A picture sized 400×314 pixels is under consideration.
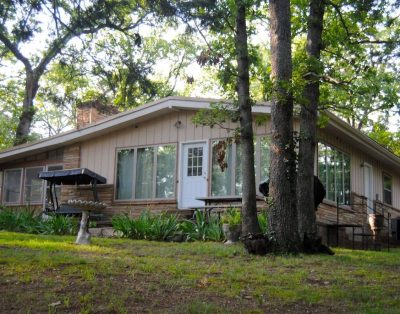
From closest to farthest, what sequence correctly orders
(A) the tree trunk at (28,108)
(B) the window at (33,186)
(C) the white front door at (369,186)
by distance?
(C) the white front door at (369,186) < (B) the window at (33,186) < (A) the tree trunk at (28,108)

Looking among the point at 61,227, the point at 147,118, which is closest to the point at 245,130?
the point at 61,227

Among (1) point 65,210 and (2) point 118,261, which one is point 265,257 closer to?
(2) point 118,261

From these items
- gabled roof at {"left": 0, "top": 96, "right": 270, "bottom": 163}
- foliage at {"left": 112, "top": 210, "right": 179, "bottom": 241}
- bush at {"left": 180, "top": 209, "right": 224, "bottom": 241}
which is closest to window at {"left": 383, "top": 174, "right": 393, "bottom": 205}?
gabled roof at {"left": 0, "top": 96, "right": 270, "bottom": 163}

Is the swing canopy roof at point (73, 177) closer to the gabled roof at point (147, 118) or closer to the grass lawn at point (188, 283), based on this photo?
the gabled roof at point (147, 118)

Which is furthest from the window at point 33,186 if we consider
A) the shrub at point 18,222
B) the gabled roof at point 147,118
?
the shrub at point 18,222

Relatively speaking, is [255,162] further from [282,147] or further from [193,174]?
[282,147]

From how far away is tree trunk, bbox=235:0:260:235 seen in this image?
8.70 meters

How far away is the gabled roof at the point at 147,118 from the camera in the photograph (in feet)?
44.2

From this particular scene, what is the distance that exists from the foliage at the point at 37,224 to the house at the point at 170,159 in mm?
2684

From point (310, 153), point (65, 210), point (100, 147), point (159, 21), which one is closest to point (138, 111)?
point (100, 147)

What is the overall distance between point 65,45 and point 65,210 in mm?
5359

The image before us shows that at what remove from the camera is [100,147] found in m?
16.0

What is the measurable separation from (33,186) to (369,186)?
11352 millimetres

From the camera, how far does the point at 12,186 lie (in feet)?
60.2
